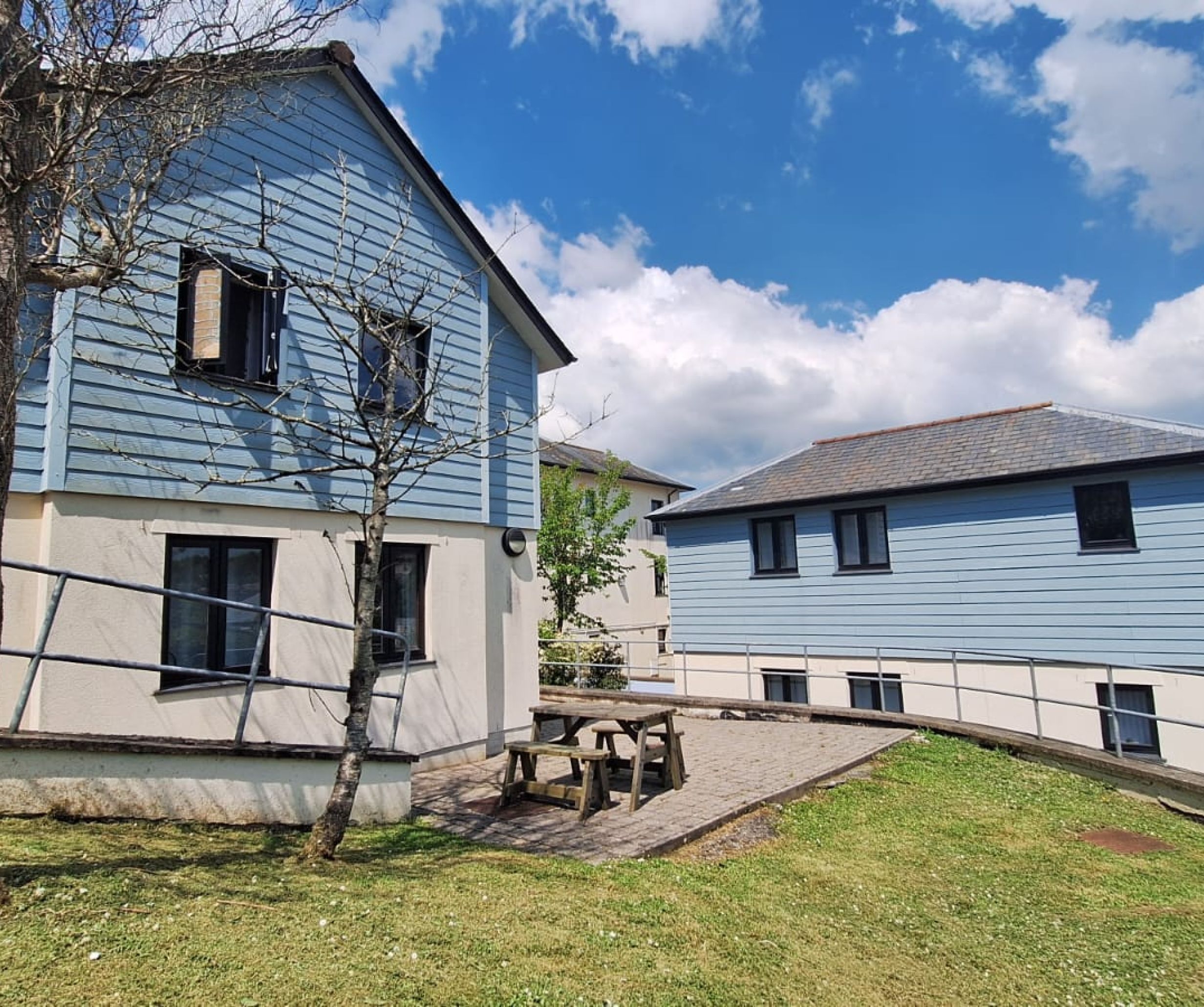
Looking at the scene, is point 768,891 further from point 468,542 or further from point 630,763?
point 468,542

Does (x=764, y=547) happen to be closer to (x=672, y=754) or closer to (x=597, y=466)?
(x=672, y=754)

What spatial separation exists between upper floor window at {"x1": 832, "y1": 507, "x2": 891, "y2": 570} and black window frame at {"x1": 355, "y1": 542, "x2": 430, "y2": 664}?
10039 millimetres

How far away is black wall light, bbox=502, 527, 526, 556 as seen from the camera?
10398mm

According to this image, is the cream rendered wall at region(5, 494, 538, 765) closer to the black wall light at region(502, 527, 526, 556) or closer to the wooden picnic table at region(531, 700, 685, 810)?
the black wall light at region(502, 527, 526, 556)

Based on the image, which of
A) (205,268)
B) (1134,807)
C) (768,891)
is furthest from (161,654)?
(1134,807)

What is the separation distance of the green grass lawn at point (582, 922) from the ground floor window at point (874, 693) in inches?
344

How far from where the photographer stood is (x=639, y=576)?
35.7 m

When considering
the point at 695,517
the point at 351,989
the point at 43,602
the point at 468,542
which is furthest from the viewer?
the point at 695,517

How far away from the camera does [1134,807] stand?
27.3ft

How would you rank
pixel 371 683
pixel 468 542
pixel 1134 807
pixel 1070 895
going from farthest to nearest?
1. pixel 468 542
2. pixel 1134 807
3. pixel 1070 895
4. pixel 371 683

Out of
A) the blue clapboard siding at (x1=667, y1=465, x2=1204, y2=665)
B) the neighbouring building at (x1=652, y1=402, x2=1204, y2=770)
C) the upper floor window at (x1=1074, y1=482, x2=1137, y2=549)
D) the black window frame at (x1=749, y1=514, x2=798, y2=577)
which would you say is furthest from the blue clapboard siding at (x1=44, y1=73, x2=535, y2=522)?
the upper floor window at (x1=1074, y1=482, x2=1137, y2=549)

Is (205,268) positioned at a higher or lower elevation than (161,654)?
Result: higher

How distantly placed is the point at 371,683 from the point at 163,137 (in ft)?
14.1

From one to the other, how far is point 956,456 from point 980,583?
8.74ft
